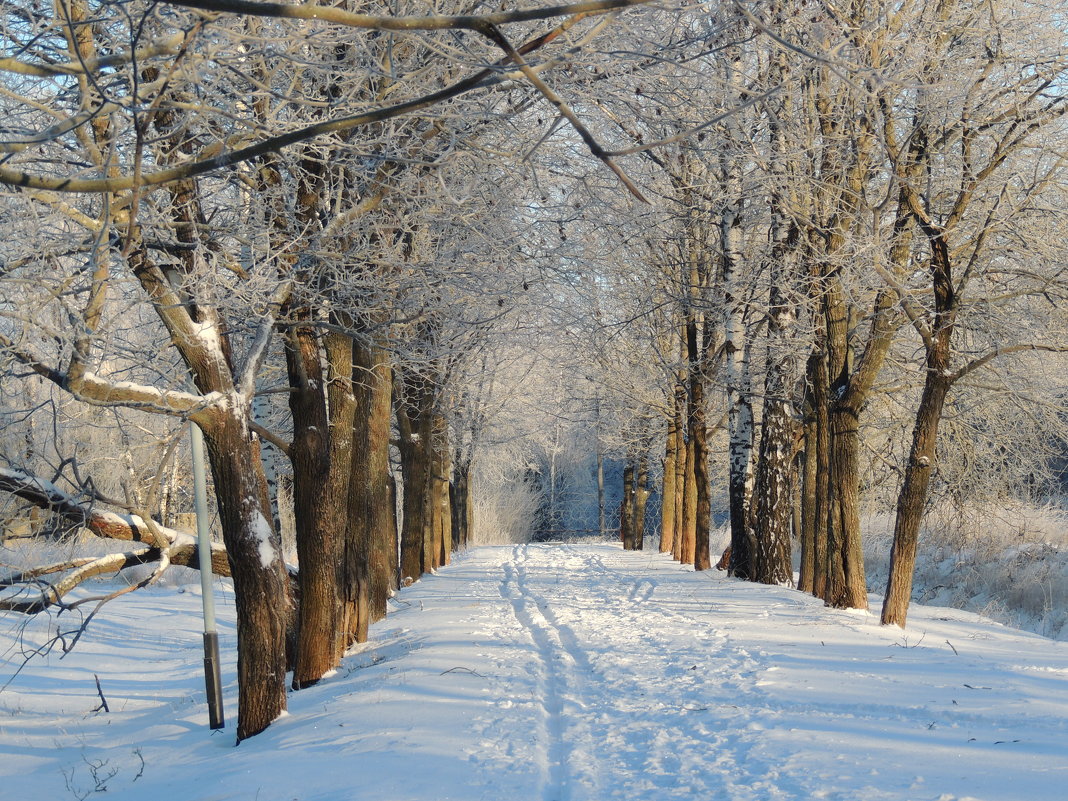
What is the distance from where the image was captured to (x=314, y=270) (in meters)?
8.52

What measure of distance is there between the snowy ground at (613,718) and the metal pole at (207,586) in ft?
0.96

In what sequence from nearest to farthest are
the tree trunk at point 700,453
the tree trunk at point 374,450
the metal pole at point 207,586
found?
the metal pole at point 207,586, the tree trunk at point 374,450, the tree trunk at point 700,453

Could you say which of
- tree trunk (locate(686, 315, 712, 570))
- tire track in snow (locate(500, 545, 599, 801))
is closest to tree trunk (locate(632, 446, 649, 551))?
tree trunk (locate(686, 315, 712, 570))

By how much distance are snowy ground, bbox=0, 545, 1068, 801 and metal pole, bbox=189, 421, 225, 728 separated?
294 millimetres

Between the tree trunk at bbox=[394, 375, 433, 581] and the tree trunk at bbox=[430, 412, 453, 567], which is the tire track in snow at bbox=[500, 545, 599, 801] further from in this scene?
the tree trunk at bbox=[430, 412, 453, 567]

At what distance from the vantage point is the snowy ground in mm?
5281

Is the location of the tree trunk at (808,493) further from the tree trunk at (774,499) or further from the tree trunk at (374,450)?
the tree trunk at (374,450)

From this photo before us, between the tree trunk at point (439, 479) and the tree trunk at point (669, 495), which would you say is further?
the tree trunk at point (669, 495)

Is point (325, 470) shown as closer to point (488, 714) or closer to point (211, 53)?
point (488, 714)

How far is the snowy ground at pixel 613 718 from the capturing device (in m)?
5.28

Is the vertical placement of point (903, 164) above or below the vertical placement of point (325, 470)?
above

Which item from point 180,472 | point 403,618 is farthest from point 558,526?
point 403,618

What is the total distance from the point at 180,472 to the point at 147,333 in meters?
22.3

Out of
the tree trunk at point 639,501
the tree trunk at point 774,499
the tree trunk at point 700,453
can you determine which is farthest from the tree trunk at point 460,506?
the tree trunk at point 774,499
